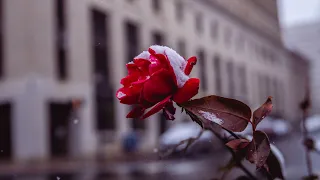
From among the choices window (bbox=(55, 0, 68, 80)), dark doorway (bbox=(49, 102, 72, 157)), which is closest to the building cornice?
window (bbox=(55, 0, 68, 80))

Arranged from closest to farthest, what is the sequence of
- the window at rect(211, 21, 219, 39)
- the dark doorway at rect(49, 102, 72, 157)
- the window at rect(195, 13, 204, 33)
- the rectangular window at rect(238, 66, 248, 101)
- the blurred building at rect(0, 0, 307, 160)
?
the blurred building at rect(0, 0, 307, 160) → the dark doorway at rect(49, 102, 72, 157) → the window at rect(195, 13, 204, 33) → the window at rect(211, 21, 219, 39) → the rectangular window at rect(238, 66, 248, 101)

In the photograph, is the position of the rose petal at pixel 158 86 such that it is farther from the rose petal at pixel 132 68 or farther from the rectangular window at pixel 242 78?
the rectangular window at pixel 242 78

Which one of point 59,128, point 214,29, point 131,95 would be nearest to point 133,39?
point 59,128

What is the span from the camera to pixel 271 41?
49.1 metres

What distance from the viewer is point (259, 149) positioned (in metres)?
0.96

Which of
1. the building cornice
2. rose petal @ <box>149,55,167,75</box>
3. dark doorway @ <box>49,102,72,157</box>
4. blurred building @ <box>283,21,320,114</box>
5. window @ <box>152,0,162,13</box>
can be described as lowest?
dark doorway @ <box>49,102,72,157</box>

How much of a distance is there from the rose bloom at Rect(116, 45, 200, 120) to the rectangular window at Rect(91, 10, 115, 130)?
21.6 m

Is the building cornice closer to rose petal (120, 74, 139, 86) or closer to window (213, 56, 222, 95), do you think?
window (213, 56, 222, 95)

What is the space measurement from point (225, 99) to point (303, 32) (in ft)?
269

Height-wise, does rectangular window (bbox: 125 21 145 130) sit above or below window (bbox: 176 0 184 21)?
below

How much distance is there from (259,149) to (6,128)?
20.4 metres

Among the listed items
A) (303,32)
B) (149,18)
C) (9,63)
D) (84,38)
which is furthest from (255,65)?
(303,32)

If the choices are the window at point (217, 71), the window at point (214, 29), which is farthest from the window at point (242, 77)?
the window at point (217, 71)

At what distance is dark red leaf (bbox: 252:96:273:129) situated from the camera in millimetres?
1003
